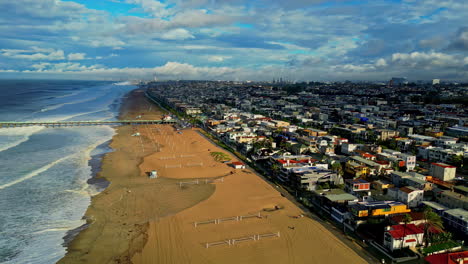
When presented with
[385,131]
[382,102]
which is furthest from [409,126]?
[382,102]

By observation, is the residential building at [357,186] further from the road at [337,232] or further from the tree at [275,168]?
the tree at [275,168]

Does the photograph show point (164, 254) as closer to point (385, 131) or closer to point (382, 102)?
point (385, 131)

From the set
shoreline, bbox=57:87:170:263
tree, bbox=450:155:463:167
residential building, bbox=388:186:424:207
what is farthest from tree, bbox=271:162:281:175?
tree, bbox=450:155:463:167

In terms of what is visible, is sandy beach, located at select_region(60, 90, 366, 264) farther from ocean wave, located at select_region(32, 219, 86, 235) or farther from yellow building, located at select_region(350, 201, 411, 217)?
yellow building, located at select_region(350, 201, 411, 217)

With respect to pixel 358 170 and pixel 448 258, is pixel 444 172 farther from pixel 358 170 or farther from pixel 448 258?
pixel 448 258

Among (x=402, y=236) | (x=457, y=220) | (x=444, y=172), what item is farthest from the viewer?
(x=444, y=172)

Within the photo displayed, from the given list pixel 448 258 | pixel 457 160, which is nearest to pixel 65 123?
pixel 457 160
